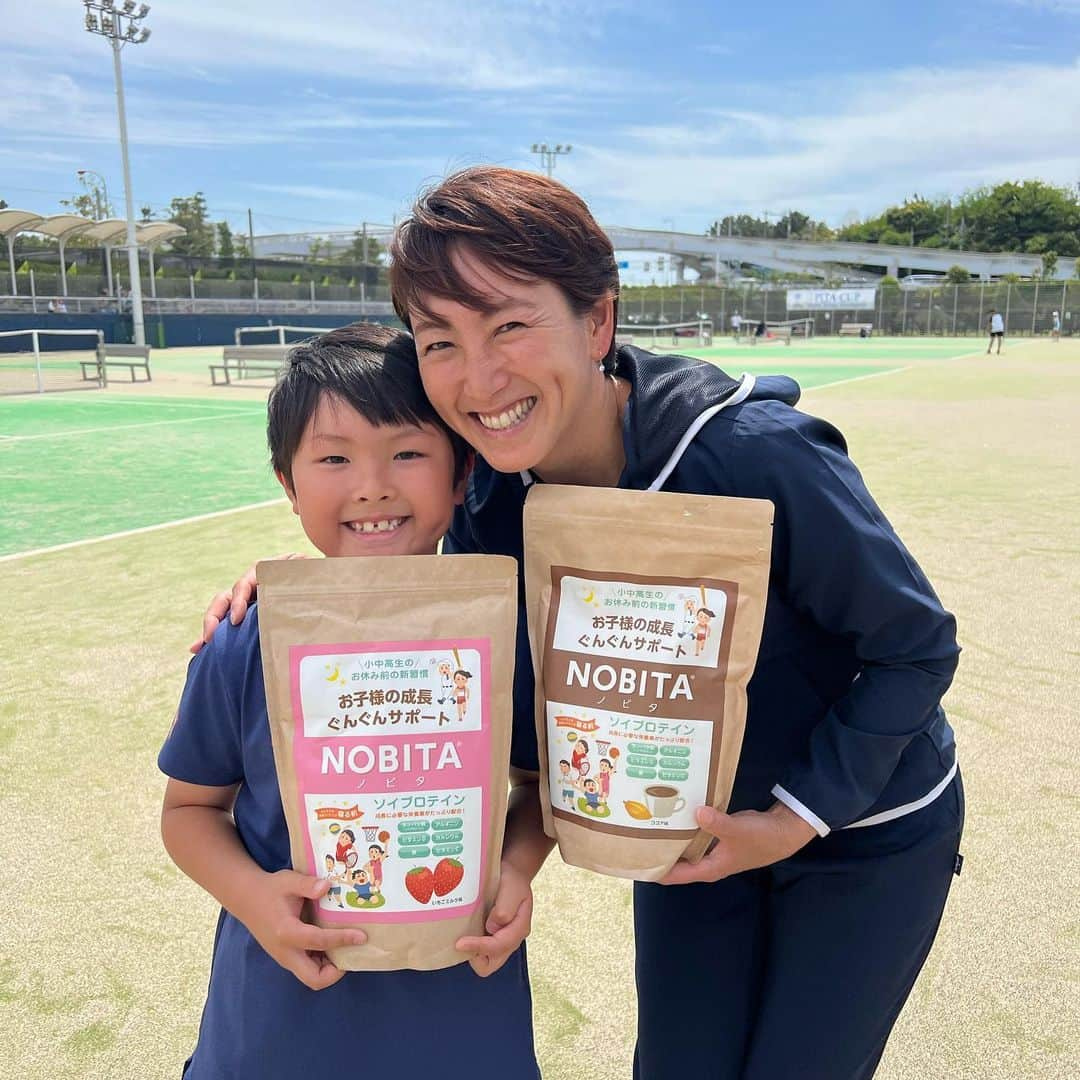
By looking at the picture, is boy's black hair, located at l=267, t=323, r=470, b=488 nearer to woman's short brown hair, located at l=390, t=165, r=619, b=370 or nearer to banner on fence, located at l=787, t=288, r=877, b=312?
woman's short brown hair, located at l=390, t=165, r=619, b=370

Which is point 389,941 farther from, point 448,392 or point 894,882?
point 894,882

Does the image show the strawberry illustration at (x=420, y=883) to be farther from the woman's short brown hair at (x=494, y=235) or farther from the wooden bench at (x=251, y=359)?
the wooden bench at (x=251, y=359)

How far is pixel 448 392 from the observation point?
159 centimetres

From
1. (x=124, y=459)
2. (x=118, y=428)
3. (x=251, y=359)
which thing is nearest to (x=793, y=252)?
(x=251, y=359)

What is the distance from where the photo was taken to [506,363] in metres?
1.56

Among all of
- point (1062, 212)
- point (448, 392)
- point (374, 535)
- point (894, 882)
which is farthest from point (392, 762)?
point (1062, 212)

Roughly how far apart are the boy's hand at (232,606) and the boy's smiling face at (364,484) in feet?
0.28

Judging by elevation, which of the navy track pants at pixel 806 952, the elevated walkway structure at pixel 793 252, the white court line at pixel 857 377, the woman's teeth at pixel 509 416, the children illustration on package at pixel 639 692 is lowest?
the white court line at pixel 857 377

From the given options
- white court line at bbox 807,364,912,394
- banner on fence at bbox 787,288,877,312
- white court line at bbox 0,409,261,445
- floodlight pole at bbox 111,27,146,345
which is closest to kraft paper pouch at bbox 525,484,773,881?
white court line at bbox 0,409,261,445

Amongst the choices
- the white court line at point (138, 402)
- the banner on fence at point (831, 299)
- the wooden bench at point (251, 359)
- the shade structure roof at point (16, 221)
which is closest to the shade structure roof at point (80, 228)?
the shade structure roof at point (16, 221)

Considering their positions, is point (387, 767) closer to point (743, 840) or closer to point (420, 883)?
point (420, 883)

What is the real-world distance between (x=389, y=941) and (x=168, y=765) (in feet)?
1.56

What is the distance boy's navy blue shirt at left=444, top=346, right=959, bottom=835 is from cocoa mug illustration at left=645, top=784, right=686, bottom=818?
27 centimetres

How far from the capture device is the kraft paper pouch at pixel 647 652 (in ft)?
4.58
